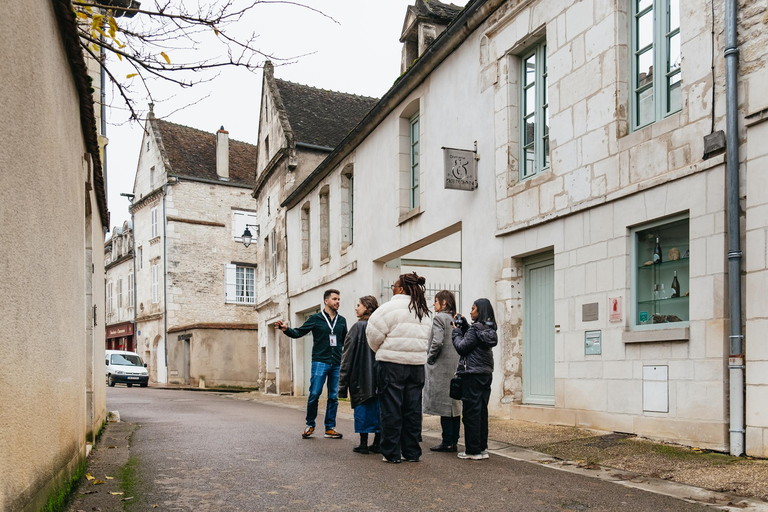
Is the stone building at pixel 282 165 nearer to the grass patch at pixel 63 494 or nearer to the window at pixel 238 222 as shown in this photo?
the window at pixel 238 222

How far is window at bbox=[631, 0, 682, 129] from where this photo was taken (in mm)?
8289

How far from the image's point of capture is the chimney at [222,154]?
132 ft

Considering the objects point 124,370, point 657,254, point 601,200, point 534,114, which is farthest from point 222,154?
point 657,254

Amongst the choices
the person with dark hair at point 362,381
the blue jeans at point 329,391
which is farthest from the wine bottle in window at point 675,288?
the blue jeans at point 329,391

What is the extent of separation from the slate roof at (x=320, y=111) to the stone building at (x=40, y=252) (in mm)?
18783

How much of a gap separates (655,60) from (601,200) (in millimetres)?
1640

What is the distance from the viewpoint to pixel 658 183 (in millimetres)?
8094

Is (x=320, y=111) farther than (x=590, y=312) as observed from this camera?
Yes

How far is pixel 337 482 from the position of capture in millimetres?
5801

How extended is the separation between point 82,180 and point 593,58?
608 cm

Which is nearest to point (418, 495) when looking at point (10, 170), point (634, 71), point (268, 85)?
point (10, 170)

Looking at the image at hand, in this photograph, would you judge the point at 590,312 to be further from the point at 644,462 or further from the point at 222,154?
the point at 222,154

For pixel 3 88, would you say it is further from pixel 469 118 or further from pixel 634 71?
pixel 469 118

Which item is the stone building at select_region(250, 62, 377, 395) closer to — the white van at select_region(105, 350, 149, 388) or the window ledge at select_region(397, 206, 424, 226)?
the window ledge at select_region(397, 206, 424, 226)
